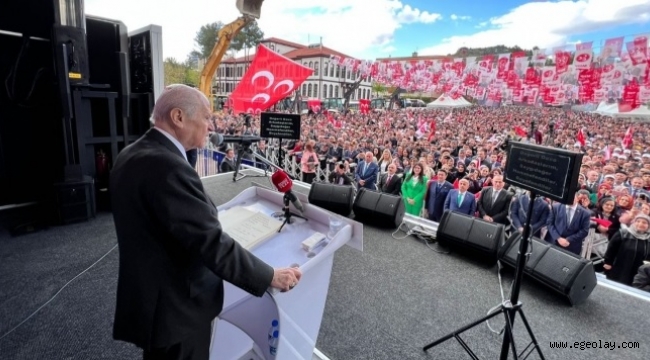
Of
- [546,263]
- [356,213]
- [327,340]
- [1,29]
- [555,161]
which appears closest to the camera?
[555,161]

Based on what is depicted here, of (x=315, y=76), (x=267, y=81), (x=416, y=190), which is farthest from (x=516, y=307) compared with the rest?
(x=315, y=76)

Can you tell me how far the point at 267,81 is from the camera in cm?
656

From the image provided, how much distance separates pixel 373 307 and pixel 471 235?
1.42 meters

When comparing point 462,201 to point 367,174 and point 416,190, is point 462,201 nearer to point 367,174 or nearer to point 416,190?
point 416,190

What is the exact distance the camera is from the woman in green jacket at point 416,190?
541cm

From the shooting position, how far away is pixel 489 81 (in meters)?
12.6

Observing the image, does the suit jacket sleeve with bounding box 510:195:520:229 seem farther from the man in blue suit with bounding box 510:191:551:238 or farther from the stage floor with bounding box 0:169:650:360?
the stage floor with bounding box 0:169:650:360

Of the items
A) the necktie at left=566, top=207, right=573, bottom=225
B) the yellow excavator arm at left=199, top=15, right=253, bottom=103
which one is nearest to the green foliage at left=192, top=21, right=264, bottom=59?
the yellow excavator arm at left=199, top=15, right=253, bottom=103

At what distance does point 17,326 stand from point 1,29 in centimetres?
321

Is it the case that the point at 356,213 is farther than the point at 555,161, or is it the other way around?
the point at 356,213

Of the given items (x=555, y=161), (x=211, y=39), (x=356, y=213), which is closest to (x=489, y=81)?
(x=356, y=213)

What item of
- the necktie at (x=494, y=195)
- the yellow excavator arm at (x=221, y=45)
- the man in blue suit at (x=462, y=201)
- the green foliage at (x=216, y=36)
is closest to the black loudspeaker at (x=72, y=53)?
the man in blue suit at (x=462, y=201)

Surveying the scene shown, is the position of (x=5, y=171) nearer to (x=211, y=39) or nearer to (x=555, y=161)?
(x=555, y=161)

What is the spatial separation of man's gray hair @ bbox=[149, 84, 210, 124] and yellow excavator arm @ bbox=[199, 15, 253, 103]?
9932 mm
